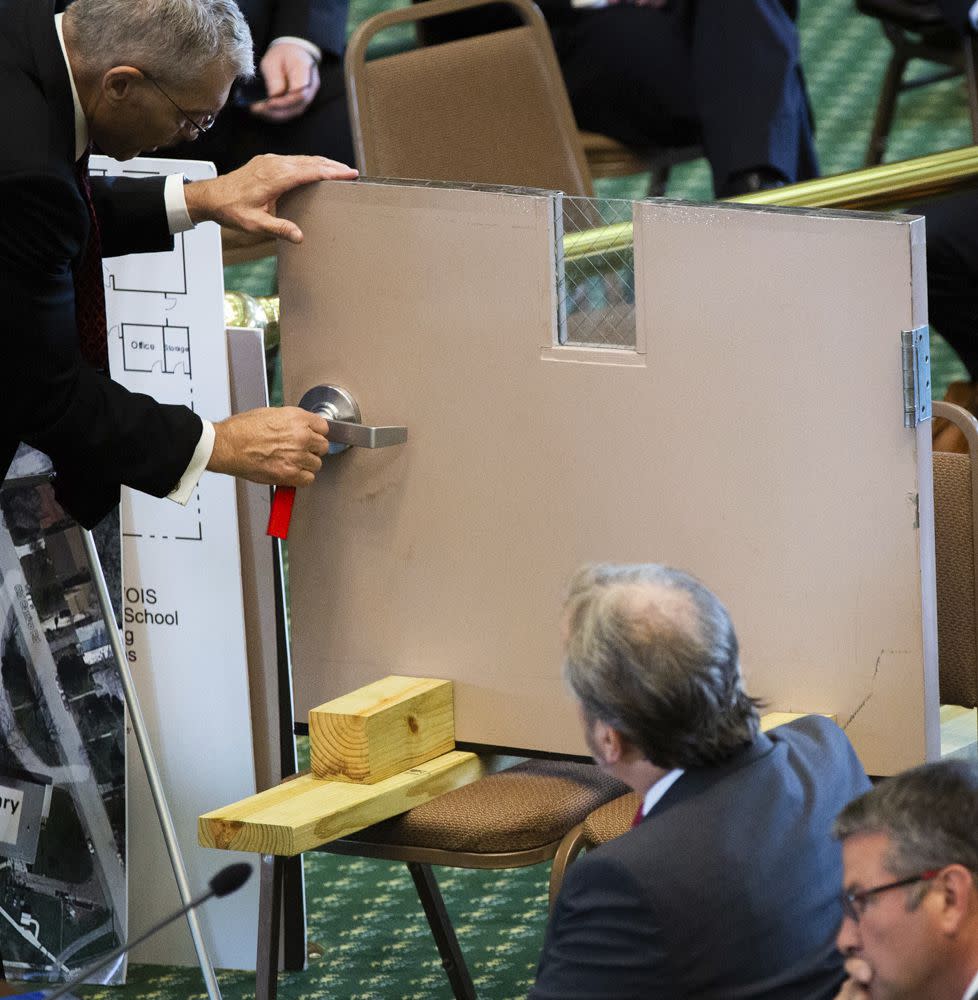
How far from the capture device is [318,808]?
224cm

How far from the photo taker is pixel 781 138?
427 cm

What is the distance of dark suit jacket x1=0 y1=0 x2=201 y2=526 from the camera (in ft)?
7.23

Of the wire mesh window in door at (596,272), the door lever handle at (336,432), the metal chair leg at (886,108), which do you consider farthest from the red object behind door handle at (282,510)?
the metal chair leg at (886,108)

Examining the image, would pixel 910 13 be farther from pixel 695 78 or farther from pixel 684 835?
pixel 684 835

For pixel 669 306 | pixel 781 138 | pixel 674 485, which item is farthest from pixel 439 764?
pixel 781 138

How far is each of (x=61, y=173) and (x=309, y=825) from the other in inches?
32.3

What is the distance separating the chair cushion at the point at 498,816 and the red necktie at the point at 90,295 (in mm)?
727

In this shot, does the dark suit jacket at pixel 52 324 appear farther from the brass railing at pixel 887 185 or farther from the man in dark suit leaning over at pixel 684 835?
the brass railing at pixel 887 185

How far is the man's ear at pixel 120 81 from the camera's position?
228cm

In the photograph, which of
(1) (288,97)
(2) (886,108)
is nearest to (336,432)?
(1) (288,97)

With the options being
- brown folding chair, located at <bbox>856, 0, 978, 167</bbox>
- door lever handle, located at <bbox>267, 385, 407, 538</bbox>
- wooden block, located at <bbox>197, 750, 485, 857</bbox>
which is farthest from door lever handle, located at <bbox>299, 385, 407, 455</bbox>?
brown folding chair, located at <bbox>856, 0, 978, 167</bbox>

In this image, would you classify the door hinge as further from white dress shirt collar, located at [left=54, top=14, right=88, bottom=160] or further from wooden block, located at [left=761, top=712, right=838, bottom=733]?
white dress shirt collar, located at [left=54, top=14, right=88, bottom=160]

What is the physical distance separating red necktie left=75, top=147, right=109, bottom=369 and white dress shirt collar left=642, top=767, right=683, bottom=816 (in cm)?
106

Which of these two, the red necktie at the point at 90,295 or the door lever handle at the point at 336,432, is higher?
the red necktie at the point at 90,295
